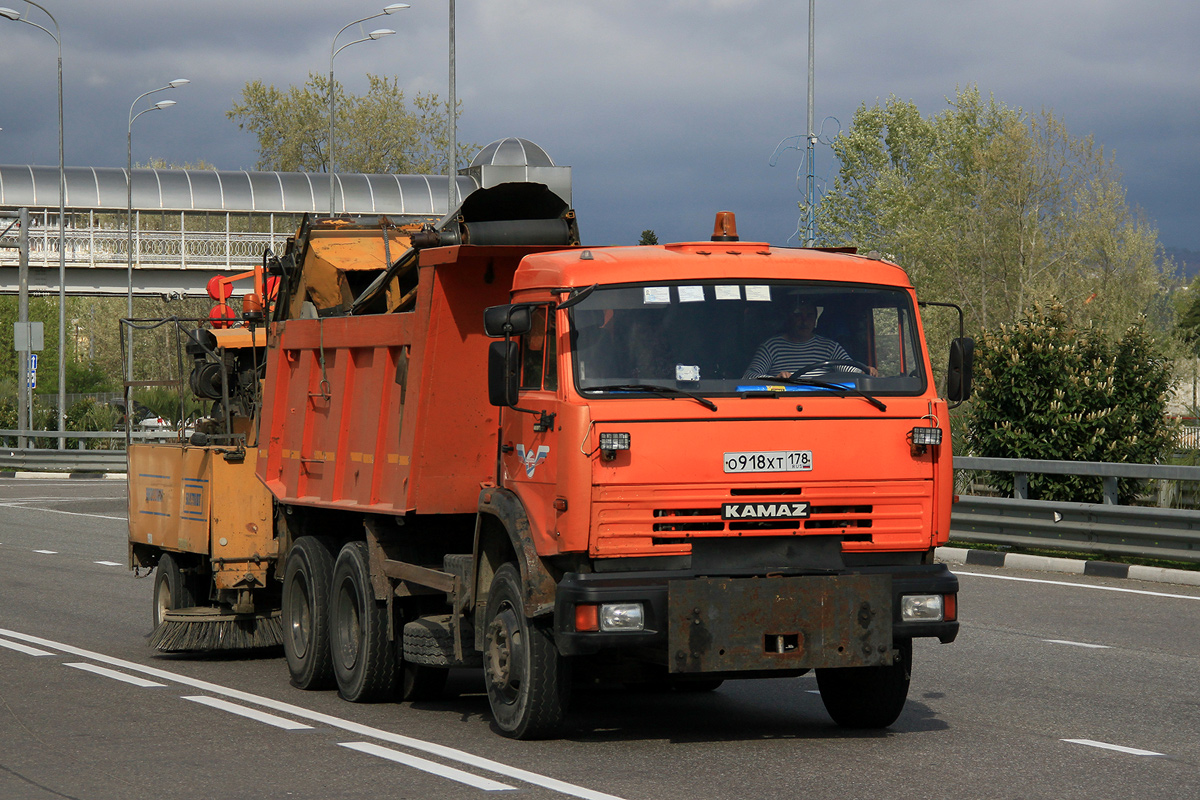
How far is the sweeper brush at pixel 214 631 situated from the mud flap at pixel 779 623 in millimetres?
5470

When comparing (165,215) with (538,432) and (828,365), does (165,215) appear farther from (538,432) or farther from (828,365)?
(828,365)

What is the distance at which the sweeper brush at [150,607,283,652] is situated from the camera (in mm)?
11555

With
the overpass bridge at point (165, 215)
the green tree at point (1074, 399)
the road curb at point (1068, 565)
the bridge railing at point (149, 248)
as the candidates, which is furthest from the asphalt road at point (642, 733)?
the bridge railing at point (149, 248)

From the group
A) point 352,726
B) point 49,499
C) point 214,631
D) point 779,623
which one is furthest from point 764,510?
point 49,499

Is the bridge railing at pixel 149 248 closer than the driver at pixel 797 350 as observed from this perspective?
No

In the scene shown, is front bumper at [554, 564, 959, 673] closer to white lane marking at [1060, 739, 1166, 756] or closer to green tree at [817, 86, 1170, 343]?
white lane marking at [1060, 739, 1166, 756]

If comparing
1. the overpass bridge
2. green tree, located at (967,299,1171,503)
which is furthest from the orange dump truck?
the overpass bridge

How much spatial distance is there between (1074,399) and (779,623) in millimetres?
13056

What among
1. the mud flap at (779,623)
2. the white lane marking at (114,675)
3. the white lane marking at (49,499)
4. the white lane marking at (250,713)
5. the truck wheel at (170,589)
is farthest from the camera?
the white lane marking at (49,499)

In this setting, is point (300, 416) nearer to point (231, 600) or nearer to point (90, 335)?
point (231, 600)

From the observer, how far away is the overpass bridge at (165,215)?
168 ft

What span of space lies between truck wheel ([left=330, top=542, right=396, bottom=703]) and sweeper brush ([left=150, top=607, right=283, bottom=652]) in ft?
6.62

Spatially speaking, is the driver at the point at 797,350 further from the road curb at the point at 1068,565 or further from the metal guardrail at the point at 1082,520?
the road curb at the point at 1068,565

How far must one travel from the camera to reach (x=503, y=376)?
7613mm
